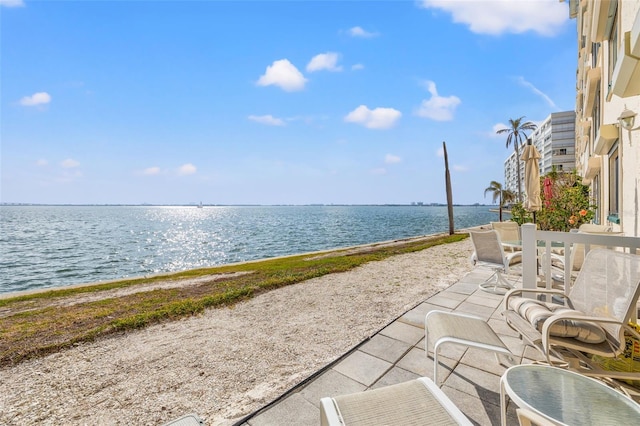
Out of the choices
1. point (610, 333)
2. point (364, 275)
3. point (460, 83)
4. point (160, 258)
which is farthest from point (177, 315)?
point (160, 258)

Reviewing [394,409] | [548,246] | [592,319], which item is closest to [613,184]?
[548,246]

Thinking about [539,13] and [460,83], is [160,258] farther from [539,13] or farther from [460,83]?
[539,13]

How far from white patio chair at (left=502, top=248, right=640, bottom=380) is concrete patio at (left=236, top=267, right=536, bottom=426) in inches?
21.8

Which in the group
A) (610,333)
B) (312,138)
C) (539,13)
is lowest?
(610,333)

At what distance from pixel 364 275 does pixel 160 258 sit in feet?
64.8

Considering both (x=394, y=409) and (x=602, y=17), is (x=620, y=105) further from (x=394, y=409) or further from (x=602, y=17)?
(x=394, y=409)

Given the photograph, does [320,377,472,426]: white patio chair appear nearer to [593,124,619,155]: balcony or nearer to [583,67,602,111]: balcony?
[593,124,619,155]: balcony

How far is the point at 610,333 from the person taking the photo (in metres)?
2.16

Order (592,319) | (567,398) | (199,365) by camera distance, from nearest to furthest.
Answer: (567,398), (592,319), (199,365)

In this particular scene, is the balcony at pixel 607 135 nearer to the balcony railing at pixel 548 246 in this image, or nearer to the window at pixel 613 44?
the window at pixel 613 44

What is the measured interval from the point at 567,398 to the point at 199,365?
10.4 ft

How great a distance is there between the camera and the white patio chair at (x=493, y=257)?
529cm

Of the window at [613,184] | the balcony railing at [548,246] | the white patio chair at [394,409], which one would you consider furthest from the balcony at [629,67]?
the window at [613,184]

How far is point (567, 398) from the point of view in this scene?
4.69ft
